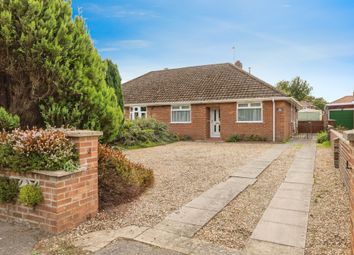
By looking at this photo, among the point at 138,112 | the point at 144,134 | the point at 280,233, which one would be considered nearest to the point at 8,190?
the point at 280,233

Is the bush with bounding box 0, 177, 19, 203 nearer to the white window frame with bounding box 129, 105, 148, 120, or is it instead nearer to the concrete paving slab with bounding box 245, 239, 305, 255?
the concrete paving slab with bounding box 245, 239, 305, 255

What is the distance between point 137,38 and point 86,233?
38.8 feet

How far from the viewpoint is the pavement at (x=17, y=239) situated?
2973mm

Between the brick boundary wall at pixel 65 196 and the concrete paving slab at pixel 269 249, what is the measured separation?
2.19 metres

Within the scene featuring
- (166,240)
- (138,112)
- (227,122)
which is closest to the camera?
(166,240)

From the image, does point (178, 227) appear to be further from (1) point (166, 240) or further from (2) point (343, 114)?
(2) point (343, 114)

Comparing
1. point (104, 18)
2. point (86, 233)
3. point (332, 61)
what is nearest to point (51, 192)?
point (86, 233)

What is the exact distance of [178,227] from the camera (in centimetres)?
361

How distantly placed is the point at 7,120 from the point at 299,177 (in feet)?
20.5

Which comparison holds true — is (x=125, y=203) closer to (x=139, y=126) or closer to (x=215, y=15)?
(x=215, y=15)

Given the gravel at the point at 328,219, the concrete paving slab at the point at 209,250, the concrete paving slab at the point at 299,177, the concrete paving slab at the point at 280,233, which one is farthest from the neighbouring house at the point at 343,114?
the concrete paving slab at the point at 209,250

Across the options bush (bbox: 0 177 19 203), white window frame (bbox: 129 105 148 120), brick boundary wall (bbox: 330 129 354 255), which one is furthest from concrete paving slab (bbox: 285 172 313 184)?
white window frame (bbox: 129 105 148 120)

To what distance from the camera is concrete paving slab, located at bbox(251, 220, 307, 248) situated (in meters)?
3.19

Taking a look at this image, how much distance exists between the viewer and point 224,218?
403 cm
